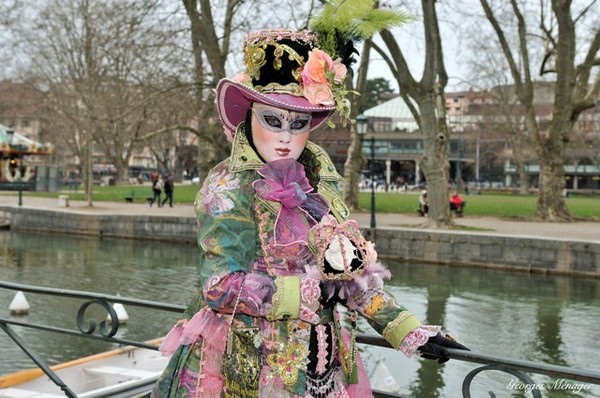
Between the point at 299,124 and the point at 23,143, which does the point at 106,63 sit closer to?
the point at 23,143

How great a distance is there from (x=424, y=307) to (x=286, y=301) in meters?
11.2

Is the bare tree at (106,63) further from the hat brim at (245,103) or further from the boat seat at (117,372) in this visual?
the hat brim at (245,103)

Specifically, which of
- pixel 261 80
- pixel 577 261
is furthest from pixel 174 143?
pixel 261 80

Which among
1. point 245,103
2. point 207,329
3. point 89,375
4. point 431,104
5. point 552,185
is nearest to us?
point 207,329

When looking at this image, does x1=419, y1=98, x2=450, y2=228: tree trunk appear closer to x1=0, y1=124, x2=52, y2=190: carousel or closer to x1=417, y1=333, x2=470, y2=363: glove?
x1=417, y1=333, x2=470, y2=363: glove

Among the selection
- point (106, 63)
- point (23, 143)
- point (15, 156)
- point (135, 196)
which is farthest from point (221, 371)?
point (15, 156)

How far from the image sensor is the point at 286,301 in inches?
87.8

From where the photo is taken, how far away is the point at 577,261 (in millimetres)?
16047

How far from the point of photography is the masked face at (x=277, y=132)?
2604 millimetres

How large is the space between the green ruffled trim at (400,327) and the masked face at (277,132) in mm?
717

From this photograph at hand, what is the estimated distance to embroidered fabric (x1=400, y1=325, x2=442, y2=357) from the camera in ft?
7.83

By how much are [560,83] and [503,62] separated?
24497mm

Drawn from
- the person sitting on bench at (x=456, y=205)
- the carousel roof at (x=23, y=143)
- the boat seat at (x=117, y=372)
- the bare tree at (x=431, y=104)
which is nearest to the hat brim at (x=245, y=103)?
the boat seat at (x=117, y=372)

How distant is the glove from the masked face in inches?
33.1
